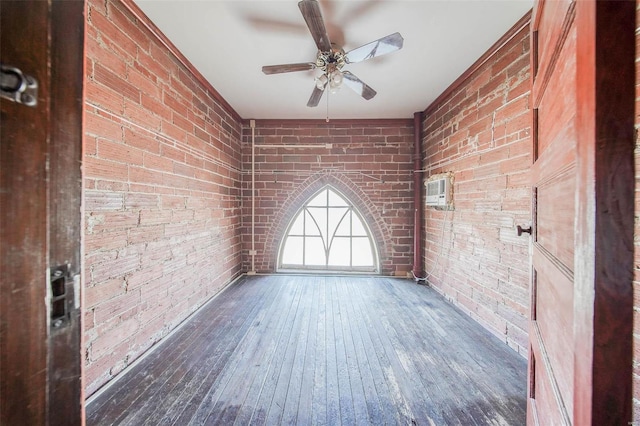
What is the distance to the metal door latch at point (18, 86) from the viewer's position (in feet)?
1.30

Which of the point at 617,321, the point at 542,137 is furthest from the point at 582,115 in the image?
the point at 542,137

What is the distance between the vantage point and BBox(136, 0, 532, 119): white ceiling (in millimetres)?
1720

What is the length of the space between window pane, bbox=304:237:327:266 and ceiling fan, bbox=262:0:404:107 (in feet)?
7.91

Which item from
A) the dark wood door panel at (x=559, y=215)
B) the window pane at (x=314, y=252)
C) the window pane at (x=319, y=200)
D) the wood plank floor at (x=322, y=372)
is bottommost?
the wood plank floor at (x=322, y=372)

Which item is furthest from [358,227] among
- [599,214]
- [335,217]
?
[599,214]

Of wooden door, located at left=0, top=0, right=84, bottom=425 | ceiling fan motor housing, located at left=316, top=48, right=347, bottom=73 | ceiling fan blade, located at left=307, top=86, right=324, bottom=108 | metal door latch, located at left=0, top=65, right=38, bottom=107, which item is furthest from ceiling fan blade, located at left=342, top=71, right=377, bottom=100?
metal door latch, located at left=0, top=65, right=38, bottom=107

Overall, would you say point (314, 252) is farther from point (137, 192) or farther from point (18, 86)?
point (18, 86)

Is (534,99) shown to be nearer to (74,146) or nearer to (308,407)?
(74,146)

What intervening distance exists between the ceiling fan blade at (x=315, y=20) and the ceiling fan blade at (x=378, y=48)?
219 millimetres

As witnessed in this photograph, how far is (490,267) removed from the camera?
227 cm

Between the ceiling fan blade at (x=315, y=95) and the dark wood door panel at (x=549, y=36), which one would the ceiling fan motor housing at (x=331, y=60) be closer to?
the ceiling fan blade at (x=315, y=95)

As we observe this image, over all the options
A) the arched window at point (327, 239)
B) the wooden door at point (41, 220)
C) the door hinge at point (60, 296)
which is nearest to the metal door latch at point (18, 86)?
the wooden door at point (41, 220)

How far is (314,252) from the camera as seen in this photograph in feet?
13.6

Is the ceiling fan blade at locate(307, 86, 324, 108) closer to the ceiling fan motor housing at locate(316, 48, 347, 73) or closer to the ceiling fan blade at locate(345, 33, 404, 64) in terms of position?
the ceiling fan motor housing at locate(316, 48, 347, 73)
